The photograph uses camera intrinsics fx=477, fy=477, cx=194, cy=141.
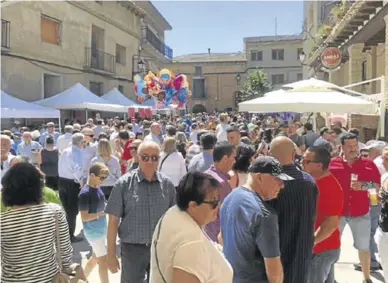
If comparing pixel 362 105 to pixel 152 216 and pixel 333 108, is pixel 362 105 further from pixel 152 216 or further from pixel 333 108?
pixel 152 216

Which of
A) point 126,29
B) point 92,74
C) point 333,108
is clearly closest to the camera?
point 333,108

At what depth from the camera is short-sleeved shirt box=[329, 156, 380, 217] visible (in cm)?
534

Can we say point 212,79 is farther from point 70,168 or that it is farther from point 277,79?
point 70,168

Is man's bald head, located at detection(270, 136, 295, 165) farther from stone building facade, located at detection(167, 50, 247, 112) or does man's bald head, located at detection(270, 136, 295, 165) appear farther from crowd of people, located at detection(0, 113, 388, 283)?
stone building facade, located at detection(167, 50, 247, 112)

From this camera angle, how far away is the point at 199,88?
61719 mm

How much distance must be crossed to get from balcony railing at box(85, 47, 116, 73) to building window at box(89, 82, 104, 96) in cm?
88

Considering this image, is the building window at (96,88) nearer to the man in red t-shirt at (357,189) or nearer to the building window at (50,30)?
the building window at (50,30)

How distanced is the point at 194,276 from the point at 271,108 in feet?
19.3

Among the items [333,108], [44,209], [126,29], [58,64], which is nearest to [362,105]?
[333,108]

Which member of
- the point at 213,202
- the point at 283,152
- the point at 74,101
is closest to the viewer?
the point at 213,202

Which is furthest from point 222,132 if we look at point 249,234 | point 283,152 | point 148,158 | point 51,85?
point 51,85

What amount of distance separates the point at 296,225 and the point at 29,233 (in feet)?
5.85

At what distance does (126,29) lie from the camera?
1248 inches

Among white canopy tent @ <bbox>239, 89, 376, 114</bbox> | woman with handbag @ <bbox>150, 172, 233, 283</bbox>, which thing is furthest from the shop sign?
woman with handbag @ <bbox>150, 172, 233, 283</bbox>
